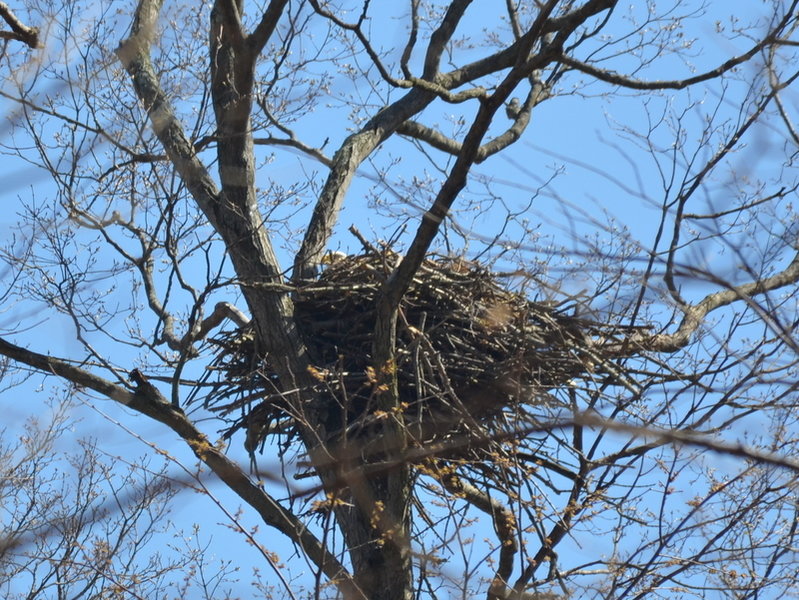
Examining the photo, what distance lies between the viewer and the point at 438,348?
529cm

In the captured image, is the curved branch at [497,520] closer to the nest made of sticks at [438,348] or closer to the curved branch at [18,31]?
the nest made of sticks at [438,348]

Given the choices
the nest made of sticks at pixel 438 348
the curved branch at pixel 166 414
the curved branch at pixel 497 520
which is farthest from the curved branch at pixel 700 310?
the curved branch at pixel 166 414

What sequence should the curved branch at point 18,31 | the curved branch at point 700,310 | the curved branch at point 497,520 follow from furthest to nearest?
the curved branch at point 700,310 → the curved branch at point 497,520 → the curved branch at point 18,31

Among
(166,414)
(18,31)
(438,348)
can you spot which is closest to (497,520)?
(438,348)

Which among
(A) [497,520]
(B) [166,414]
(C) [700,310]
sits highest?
(C) [700,310]

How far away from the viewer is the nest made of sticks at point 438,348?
16.8ft

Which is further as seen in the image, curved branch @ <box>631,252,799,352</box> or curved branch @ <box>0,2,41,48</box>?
curved branch @ <box>631,252,799,352</box>

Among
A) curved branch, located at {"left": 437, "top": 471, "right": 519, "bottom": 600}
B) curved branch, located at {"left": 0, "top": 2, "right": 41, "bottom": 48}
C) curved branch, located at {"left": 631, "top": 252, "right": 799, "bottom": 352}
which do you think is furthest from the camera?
curved branch, located at {"left": 631, "top": 252, "right": 799, "bottom": 352}

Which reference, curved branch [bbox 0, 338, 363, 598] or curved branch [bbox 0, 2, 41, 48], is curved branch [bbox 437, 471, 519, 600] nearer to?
A: curved branch [bbox 0, 338, 363, 598]

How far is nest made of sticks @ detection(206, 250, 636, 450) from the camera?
5125 mm

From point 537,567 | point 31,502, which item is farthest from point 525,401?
point 31,502

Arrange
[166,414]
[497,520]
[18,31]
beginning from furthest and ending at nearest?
[497,520], [166,414], [18,31]

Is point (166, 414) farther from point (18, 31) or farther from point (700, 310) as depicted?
point (700, 310)

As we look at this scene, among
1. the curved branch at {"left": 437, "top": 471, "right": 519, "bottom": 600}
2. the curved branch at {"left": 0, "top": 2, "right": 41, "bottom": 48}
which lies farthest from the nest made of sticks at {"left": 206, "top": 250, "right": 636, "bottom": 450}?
the curved branch at {"left": 0, "top": 2, "right": 41, "bottom": 48}
